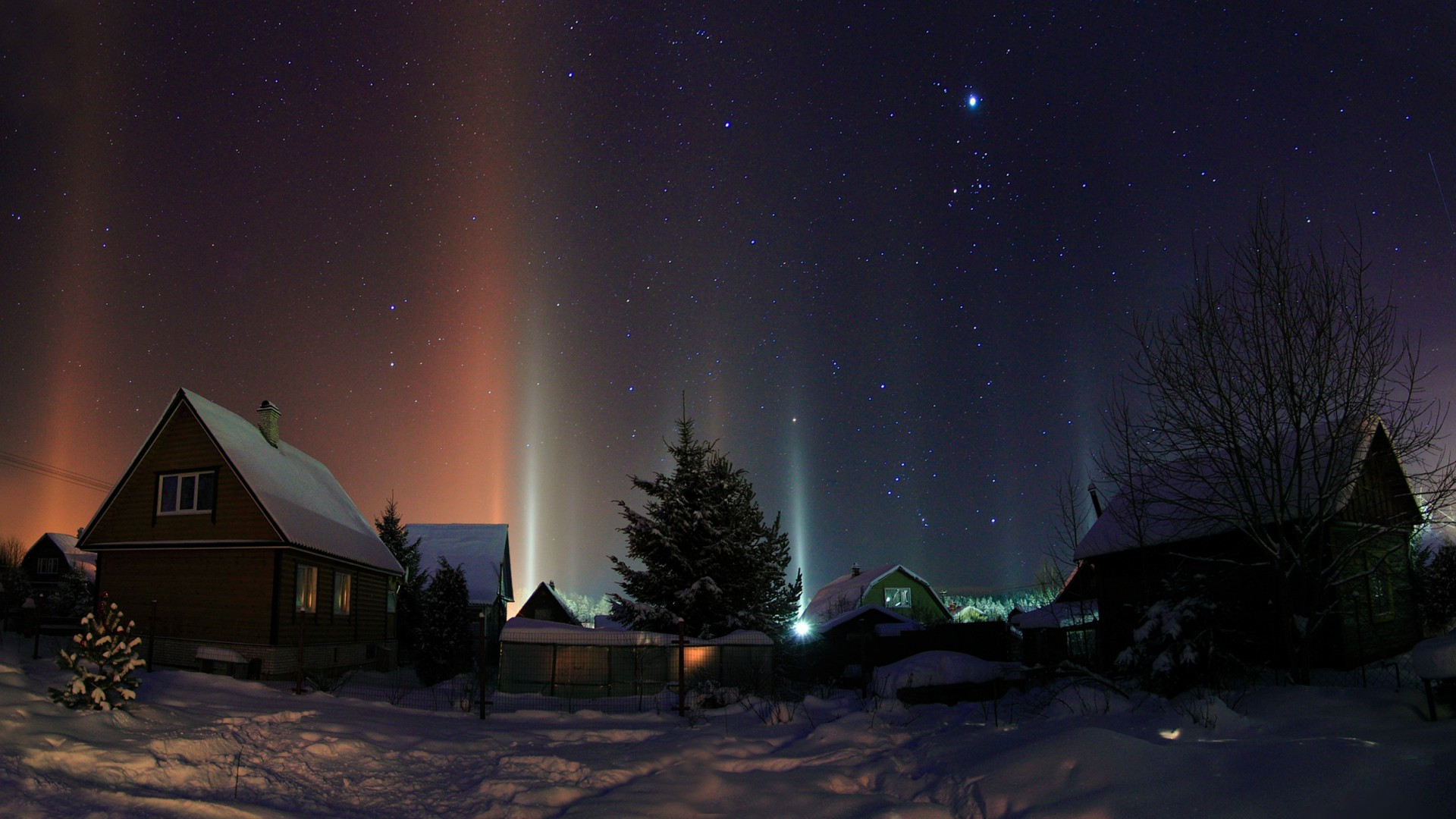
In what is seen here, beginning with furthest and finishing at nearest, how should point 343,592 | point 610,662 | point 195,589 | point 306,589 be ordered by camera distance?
point 343,592 < point 306,589 < point 195,589 < point 610,662

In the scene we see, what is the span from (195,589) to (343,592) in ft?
15.0

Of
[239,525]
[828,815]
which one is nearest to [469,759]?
[828,815]

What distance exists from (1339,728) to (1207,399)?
20.3 feet

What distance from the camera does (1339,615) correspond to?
1870 centimetres

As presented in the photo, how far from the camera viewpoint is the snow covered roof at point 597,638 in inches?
813

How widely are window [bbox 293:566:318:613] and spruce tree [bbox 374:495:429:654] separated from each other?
7.65 m

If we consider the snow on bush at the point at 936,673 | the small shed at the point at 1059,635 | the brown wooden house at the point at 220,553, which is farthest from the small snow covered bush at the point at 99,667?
the small shed at the point at 1059,635

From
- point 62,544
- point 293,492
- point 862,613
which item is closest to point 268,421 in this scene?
point 293,492

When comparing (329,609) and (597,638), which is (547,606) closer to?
(329,609)

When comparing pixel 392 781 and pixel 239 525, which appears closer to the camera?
pixel 392 781

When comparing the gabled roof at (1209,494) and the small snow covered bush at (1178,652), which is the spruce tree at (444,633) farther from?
the small snow covered bush at (1178,652)

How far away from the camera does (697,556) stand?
2639cm

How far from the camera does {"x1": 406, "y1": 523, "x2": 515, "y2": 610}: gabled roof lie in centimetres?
4806

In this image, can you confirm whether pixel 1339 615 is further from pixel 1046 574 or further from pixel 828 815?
pixel 1046 574
